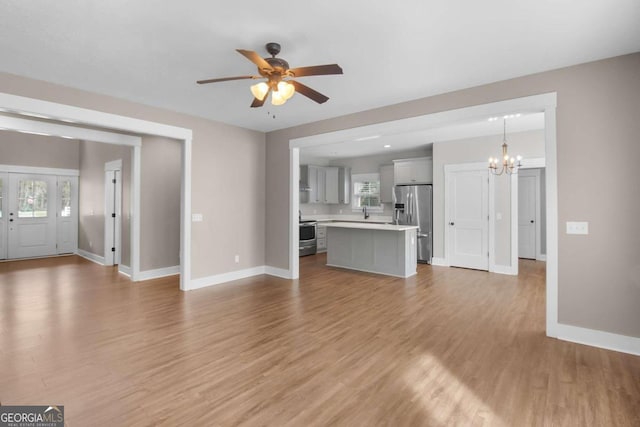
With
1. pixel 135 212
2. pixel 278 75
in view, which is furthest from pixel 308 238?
pixel 278 75

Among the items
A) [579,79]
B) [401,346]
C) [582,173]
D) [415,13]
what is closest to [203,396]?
[401,346]

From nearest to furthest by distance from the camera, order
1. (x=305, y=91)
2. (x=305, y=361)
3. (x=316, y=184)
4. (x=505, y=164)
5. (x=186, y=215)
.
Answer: (x=305, y=361)
(x=305, y=91)
(x=186, y=215)
(x=505, y=164)
(x=316, y=184)

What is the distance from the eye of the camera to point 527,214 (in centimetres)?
799

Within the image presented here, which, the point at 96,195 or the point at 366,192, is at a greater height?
the point at 366,192

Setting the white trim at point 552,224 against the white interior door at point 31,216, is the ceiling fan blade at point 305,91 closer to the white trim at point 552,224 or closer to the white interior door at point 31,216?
the white trim at point 552,224

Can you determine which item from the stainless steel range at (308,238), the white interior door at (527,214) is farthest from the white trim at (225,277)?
the white interior door at (527,214)

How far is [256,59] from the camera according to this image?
242cm

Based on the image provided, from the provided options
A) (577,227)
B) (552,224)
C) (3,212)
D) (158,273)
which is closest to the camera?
(577,227)

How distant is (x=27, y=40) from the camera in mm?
2715

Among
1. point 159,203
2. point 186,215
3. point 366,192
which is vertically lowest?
point 186,215

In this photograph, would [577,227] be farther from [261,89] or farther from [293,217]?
[293,217]

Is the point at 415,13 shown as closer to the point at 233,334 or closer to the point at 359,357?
the point at 359,357

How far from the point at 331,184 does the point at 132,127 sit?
224 inches

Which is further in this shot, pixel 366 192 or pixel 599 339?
pixel 366 192
